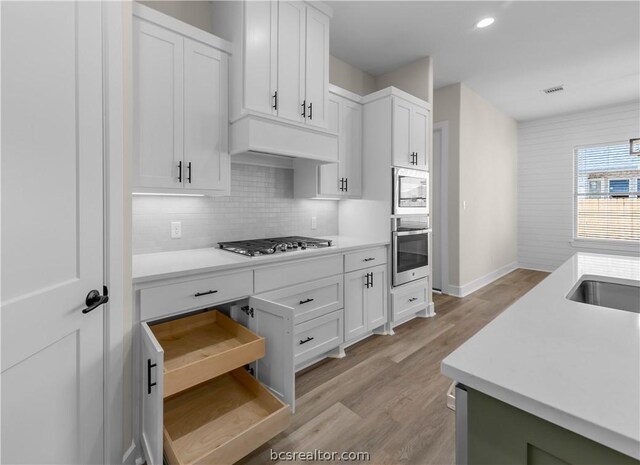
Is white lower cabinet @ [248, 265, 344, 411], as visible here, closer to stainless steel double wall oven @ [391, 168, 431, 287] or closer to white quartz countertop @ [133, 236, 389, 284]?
white quartz countertop @ [133, 236, 389, 284]

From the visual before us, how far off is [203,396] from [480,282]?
4.38m

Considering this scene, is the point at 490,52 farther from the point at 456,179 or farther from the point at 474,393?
the point at 474,393

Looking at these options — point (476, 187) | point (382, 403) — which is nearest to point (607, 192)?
point (476, 187)

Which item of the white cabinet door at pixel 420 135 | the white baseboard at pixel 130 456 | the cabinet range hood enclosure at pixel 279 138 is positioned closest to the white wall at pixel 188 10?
the cabinet range hood enclosure at pixel 279 138

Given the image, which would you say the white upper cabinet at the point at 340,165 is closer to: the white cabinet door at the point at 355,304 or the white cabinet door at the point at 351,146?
the white cabinet door at the point at 351,146

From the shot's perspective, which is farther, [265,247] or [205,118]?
[265,247]

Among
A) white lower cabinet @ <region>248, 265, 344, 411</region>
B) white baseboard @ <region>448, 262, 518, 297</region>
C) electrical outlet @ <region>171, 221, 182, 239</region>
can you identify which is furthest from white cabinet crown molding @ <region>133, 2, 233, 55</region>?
white baseboard @ <region>448, 262, 518, 297</region>

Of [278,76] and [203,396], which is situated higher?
[278,76]

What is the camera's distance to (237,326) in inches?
75.4

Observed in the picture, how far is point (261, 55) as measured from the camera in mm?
2201

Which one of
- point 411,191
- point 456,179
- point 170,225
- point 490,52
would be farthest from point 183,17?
point 456,179

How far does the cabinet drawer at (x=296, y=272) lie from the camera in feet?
6.64

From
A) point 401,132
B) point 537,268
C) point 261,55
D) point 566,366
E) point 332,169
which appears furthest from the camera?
point 537,268

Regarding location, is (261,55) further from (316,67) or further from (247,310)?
(247,310)
